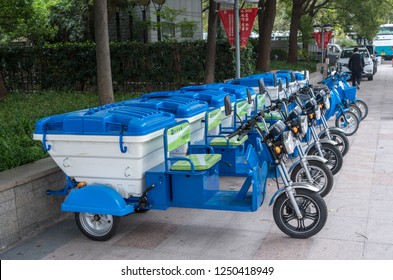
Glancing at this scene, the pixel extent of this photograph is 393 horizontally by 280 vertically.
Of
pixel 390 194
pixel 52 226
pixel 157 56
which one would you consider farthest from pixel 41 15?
pixel 390 194

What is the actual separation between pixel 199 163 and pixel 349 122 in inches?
231

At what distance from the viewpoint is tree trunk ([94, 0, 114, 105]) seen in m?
8.99

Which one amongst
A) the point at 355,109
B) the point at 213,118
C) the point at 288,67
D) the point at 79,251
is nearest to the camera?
the point at 79,251

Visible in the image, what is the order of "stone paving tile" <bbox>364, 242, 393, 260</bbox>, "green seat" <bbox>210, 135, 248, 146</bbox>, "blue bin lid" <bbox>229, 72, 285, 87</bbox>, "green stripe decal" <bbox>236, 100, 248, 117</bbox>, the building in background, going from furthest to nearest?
1. the building in background
2. "blue bin lid" <bbox>229, 72, 285, 87</bbox>
3. "green stripe decal" <bbox>236, 100, 248, 117</bbox>
4. "green seat" <bbox>210, 135, 248, 146</bbox>
5. "stone paving tile" <bbox>364, 242, 393, 260</bbox>

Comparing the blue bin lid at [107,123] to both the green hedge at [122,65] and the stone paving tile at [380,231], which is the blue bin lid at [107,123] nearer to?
the stone paving tile at [380,231]

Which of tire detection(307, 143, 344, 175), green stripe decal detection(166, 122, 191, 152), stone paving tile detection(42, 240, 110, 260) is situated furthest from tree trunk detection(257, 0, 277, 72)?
stone paving tile detection(42, 240, 110, 260)

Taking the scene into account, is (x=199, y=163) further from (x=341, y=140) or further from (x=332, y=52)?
(x=332, y=52)

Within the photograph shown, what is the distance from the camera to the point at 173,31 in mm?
21625

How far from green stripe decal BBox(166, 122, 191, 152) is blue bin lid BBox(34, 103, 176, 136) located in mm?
117

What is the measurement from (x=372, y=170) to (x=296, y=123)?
256cm

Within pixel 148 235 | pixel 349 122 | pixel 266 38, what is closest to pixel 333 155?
pixel 148 235

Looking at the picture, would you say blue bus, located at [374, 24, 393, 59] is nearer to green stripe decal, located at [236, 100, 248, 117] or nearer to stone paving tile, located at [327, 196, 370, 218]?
green stripe decal, located at [236, 100, 248, 117]

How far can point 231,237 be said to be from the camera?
4.79 meters

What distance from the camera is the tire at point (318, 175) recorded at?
566 centimetres
